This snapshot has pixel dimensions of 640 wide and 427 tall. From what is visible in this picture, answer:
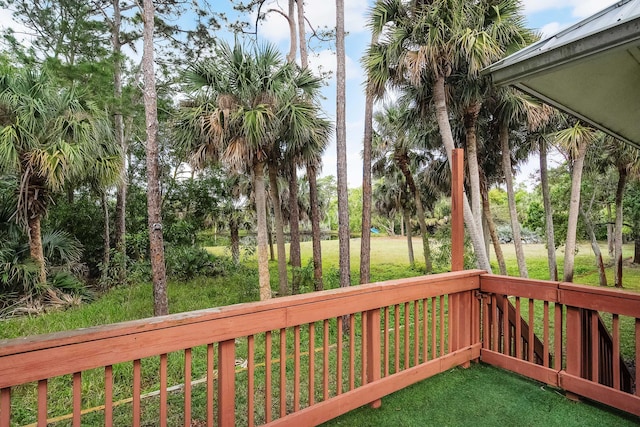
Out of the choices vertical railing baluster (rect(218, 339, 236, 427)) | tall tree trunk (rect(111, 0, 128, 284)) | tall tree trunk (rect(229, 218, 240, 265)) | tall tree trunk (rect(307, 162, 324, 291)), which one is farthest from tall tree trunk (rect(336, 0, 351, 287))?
tall tree trunk (rect(229, 218, 240, 265))

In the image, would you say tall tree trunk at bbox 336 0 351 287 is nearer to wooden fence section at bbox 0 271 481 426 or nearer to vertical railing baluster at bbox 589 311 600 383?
wooden fence section at bbox 0 271 481 426

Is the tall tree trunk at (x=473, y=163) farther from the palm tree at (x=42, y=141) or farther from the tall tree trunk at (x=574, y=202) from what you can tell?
the palm tree at (x=42, y=141)

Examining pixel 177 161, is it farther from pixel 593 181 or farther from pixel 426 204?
pixel 593 181

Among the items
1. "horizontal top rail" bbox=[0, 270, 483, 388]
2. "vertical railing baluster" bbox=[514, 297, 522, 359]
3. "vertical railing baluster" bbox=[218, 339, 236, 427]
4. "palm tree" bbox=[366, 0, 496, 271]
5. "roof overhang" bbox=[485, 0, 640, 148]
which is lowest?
"vertical railing baluster" bbox=[514, 297, 522, 359]

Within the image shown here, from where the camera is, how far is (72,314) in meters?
5.96

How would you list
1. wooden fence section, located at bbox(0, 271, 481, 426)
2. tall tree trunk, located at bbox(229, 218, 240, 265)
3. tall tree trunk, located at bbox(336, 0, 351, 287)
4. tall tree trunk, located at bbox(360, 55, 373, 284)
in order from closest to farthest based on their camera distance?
wooden fence section, located at bbox(0, 271, 481, 426) < tall tree trunk, located at bbox(336, 0, 351, 287) < tall tree trunk, located at bbox(360, 55, 373, 284) < tall tree trunk, located at bbox(229, 218, 240, 265)

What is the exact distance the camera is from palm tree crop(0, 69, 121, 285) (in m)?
5.52

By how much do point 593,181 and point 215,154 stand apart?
46.5 feet

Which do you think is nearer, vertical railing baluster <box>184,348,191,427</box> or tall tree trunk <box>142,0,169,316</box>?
vertical railing baluster <box>184,348,191,427</box>

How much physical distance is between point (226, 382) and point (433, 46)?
724 centimetres

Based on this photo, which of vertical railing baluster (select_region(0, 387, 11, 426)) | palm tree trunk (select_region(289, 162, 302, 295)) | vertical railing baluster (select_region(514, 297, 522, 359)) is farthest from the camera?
palm tree trunk (select_region(289, 162, 302, 295))

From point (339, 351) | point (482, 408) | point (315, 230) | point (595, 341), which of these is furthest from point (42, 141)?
point (595, 341)

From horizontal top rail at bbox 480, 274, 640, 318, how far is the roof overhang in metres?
1.24

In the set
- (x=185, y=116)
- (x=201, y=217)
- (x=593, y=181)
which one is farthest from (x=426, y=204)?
(x=185, y=116)
